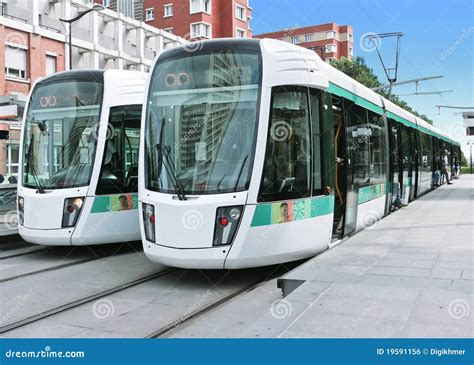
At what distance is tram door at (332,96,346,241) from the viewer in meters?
8.47

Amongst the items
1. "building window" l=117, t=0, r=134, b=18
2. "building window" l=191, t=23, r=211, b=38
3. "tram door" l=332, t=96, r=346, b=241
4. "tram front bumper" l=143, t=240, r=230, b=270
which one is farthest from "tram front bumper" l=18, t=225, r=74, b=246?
"building window" l=191, t=23, r=211, b=38

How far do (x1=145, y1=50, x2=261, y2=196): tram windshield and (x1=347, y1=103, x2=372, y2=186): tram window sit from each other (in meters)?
2.91

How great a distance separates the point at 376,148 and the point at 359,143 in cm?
166

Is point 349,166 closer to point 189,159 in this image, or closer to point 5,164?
point 189,159

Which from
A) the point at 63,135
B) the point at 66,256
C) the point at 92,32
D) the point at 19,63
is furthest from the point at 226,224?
the point at 92,32

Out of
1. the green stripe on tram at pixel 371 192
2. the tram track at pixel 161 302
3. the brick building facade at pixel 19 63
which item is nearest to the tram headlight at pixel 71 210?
the tram track at pixel 161 302

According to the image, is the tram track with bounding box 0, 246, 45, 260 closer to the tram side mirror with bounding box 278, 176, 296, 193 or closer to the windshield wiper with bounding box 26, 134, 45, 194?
the windshield wiper with bounding box 26, 134, 45, 194

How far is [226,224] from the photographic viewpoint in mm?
6539

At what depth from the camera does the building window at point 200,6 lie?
1925 inches

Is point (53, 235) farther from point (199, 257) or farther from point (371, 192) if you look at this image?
point (371, 192)

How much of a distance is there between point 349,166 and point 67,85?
4.86 metres

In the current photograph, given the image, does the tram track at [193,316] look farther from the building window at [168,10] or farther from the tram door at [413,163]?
the building window at [168,10]

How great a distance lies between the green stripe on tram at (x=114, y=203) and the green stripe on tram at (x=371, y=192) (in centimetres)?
405

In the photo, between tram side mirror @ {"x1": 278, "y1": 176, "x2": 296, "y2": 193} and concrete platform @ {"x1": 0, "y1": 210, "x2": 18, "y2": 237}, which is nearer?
tram side mirror @ {"x1": 278, "y1": 176, "x2": 296, "y2": 193}
